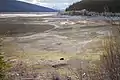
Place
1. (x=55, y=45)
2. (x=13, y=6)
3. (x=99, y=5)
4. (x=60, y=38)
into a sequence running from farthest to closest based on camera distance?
(x=13, y=6) < (x=99, y=5) < (x=60, y=38) < (x=55, y=45)

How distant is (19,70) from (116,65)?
178 inches

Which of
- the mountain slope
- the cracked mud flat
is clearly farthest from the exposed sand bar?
the mountain slope

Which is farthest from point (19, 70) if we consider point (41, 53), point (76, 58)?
point (41, 53)

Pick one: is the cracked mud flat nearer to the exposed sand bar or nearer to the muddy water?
the muddy water

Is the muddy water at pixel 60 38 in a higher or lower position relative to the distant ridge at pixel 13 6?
higher

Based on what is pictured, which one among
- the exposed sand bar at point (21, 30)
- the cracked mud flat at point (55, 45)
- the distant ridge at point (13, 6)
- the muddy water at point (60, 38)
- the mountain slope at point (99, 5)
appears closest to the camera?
the cracked mud flat at point (55, 45)

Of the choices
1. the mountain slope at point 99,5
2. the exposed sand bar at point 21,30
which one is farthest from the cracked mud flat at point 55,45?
the mountain slope at point 99,5

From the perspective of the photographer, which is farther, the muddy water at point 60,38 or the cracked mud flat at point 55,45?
the muddy water at point 60,38

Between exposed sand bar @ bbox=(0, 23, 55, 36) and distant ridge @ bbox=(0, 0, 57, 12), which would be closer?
exposed sand bar @ bbox=(0, 23, 55, 36)

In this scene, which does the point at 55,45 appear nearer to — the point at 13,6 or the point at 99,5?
the point at 99,5

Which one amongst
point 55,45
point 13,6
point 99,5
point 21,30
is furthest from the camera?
point 13,6

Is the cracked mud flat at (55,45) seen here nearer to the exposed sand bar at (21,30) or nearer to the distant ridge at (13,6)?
Answer: the exposed sand bar at (21,30)

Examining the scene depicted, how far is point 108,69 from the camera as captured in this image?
15.6 ft

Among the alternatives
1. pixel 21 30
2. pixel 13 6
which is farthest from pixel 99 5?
pixel 13 6
